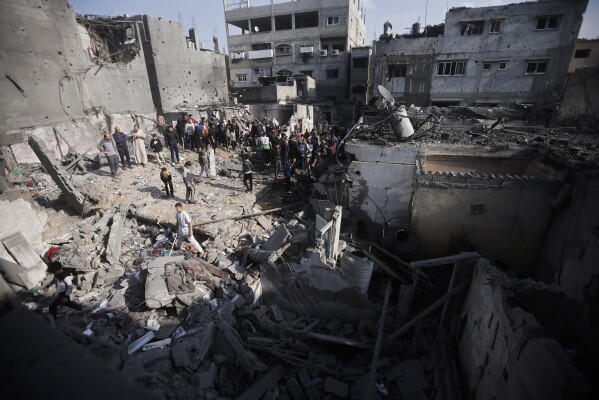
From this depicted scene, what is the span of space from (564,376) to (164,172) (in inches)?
394

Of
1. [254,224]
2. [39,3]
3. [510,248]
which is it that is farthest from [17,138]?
[510,248]

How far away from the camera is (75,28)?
1291 centimetres

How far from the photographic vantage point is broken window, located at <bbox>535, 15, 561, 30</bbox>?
782 inches

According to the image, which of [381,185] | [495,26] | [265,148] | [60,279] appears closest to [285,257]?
[381,185]

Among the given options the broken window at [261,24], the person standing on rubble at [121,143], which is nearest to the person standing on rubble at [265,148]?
the person standing on rubble at [121,143]

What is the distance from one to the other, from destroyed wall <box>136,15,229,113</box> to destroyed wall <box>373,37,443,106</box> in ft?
45.4

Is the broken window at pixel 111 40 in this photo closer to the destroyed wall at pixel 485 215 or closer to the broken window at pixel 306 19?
the destroyed wall at pixel 485 215

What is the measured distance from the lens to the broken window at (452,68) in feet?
72.7

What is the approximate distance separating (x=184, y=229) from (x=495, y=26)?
25440 millimetres

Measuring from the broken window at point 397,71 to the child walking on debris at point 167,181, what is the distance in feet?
67.1

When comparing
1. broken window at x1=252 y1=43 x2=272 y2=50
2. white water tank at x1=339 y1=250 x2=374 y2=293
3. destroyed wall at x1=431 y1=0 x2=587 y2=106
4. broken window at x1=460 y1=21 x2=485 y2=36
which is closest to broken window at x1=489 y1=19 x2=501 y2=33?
destroyed wall at x1=431 y1=0 x2=587 y2=106

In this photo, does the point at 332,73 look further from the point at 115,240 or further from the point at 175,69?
the point at 115,240

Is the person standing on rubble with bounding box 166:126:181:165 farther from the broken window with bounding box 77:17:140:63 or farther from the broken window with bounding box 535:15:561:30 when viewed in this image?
the broken window with bounding box 535:15:561:30

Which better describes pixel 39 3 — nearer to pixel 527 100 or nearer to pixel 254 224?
pixel 254 224
